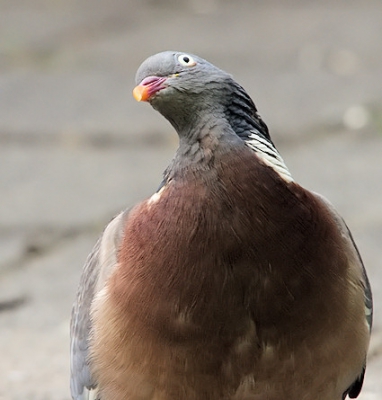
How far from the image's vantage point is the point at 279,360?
9.38 feet

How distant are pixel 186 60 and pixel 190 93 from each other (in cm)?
11

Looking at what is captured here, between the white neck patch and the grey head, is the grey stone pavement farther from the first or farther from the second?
the grey head

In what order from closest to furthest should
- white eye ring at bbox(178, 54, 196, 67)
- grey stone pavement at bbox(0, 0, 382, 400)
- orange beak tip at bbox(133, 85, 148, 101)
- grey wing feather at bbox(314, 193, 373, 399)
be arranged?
1. orange beak tip at bbox(133, 85, 148, 101)
2. white eye ring at bbox(178, 54, 196, 67)
3. grey wing feather at bbox(314, 193, 373, 399)
4. grey stone pavement at bbox(0, 0, 382, 400)

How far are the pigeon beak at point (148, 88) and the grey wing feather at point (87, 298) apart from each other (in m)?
0.49

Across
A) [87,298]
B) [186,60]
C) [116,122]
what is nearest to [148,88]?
[186,60]

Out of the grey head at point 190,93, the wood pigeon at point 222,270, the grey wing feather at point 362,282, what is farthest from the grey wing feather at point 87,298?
the grey wing feather at point 362,282

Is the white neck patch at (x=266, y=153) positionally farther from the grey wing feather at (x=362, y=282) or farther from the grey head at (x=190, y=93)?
the grey wing feather at (x=362, y=282)

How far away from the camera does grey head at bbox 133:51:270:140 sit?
8.86 feet

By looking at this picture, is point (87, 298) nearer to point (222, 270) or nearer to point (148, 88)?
point (222, 270)

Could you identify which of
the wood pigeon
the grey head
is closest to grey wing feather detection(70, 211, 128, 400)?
the wood pigeon

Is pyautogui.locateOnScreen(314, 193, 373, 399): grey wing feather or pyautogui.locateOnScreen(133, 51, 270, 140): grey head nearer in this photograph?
pyautogui.locateOnScreen(133, 51, 270, 140): grey head

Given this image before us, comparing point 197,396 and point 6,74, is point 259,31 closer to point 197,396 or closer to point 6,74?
point 6,74

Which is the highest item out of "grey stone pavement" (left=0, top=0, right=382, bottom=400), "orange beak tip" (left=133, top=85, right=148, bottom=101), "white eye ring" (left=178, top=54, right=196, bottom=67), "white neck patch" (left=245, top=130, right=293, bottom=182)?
"grey stone pavement" (left=0, top=0, right=382, bottom=400)

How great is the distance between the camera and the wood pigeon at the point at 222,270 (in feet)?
8.94
